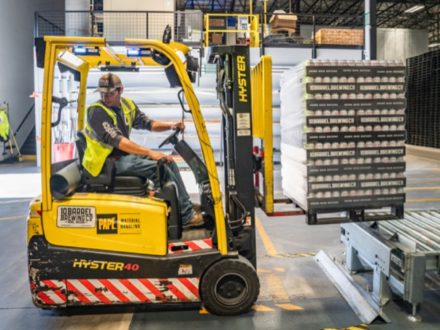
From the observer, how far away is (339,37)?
14.9 meters

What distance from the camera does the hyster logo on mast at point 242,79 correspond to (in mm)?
3666

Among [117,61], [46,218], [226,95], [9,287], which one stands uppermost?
[117,61]

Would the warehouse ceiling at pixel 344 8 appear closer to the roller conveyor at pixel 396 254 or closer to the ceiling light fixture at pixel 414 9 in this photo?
the ceiling light fixture at pixel 414 9

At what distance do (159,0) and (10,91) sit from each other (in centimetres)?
754

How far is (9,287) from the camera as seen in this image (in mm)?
4594

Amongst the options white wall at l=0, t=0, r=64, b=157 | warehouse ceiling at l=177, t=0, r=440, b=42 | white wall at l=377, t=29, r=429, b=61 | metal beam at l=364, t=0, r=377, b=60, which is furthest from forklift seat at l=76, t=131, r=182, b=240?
warehouse ceiling at l=177, t=0, r=440, b=42

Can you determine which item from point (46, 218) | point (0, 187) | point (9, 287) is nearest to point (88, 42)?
point (46, 218)

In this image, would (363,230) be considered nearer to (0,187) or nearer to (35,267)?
(35,267)

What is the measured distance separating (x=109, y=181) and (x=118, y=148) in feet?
0.98

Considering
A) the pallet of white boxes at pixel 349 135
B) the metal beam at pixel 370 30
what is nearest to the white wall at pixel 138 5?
the metal beam at pixel 370 30

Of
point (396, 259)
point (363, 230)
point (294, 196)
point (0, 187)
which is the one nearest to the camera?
point (396, 259)

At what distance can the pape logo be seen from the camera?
3506mm

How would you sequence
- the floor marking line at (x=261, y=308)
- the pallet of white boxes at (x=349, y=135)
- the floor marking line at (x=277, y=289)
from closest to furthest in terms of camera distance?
1. the pallet of white boxes at (x=349, y=135)
2. the floor marking line at (x=261, y=308)
3. the floor marking line at (x=277, y=289)

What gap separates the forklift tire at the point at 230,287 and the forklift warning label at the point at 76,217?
1.04 meters
